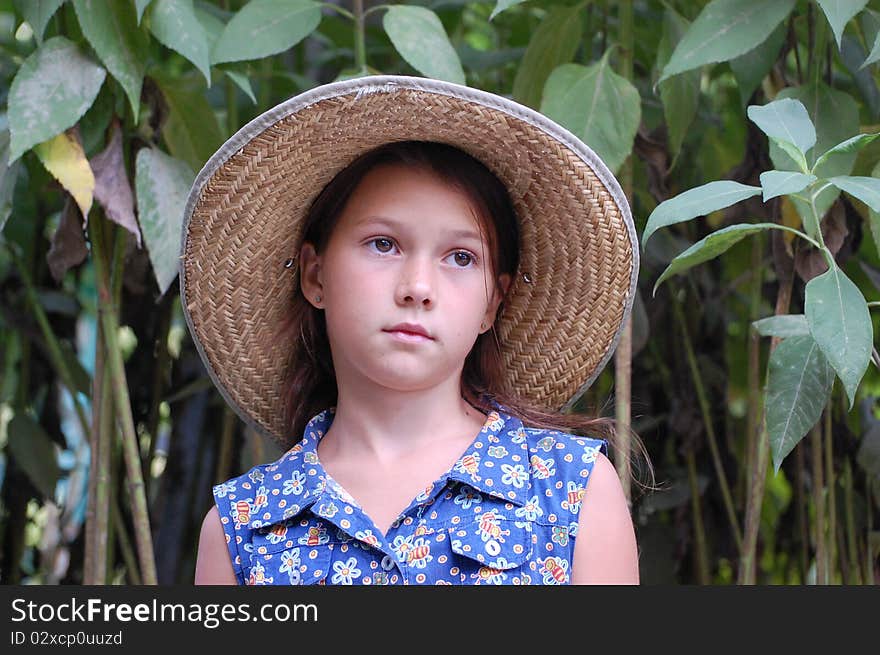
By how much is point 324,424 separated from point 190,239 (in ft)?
0.80

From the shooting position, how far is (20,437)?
206cm

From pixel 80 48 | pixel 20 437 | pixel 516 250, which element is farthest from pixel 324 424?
pixel 20 437

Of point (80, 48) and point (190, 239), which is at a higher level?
point (80, 48)

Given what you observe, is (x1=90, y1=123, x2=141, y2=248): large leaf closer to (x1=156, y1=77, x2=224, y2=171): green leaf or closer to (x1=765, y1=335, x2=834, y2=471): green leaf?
(x1=156, y1=77, x2=224, y2=171): green leaf

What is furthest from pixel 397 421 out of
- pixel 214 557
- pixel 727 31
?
pixel 727 31

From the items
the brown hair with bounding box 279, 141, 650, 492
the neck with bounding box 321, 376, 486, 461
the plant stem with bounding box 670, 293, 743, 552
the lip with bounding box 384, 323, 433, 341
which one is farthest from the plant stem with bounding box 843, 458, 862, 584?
the lip with bounding box 384, 323, 433, 341

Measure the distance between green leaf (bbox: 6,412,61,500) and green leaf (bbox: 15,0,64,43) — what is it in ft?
2.63

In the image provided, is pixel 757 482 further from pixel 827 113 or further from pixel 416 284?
pixel 416 284

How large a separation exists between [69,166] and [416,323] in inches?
20.0

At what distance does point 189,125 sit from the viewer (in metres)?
1.65

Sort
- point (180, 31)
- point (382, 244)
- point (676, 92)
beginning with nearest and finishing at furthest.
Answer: point (382, 244) < point (180, 31) < point (676, 92)

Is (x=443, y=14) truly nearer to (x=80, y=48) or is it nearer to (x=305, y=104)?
(x=80, y=48)

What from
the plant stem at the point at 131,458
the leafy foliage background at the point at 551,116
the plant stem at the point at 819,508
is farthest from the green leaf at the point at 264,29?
the plant stem at the point at 819,508

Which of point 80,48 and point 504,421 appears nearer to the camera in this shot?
point 504,421
